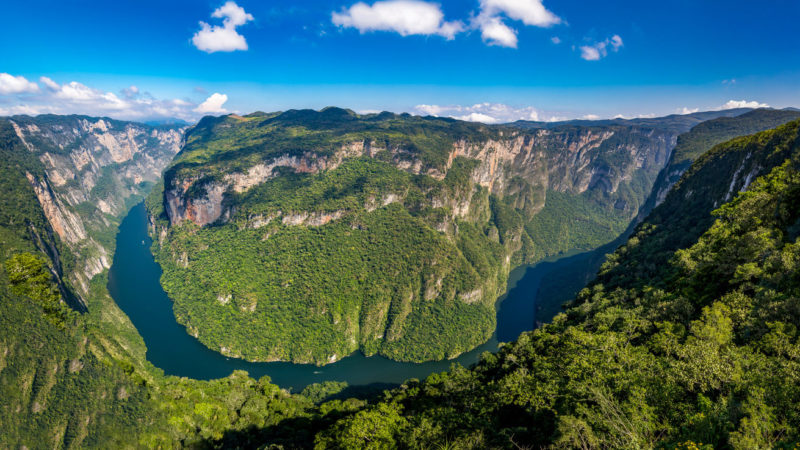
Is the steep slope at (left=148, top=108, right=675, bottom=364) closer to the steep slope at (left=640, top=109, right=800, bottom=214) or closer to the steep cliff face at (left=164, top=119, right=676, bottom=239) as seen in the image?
the steep cliff face at (left=164, top=119, right=676, bottom=239)

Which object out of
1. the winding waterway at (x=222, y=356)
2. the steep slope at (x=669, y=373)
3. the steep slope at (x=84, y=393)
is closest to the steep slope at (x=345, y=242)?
the winding waterway at (x=222, y=356)

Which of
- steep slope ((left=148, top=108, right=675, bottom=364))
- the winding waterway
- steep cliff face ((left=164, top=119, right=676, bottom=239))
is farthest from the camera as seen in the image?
steep cliff face ((left=164, top=119, right=676, bottom=239))

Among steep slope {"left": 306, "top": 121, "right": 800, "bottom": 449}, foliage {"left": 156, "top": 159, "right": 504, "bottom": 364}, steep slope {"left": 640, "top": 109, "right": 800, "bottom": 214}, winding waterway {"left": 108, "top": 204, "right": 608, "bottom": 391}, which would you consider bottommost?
winding waterway {"left": 108, "top": 204, "right": 608, "bottom": 391}

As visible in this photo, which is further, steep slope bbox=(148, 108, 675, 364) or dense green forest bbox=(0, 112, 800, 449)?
steep slope bbox=(148, 108, 675, 364)

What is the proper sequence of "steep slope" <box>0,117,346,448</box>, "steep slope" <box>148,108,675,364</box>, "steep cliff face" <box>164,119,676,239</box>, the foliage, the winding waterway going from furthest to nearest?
1. "steep cliff face" <box>164,119,676,239</box>
2. "steep slope" <box>148,108,675,364</box>
3. the foliage
4. the winding waterway
5. "steep slope" <box>0,117,346,448</box>

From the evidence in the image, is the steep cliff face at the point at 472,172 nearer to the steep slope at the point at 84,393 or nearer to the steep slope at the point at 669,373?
the steep slope at the point at 84,393

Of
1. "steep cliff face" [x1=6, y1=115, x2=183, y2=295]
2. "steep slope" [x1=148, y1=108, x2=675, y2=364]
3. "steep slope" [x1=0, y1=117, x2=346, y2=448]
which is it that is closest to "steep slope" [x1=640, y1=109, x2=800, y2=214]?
"steep slope" [x1=148, y1=108, x2=675, y2=364]

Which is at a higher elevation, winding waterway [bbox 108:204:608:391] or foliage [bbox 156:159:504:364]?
foliage [bbox 156:159:504:364]
